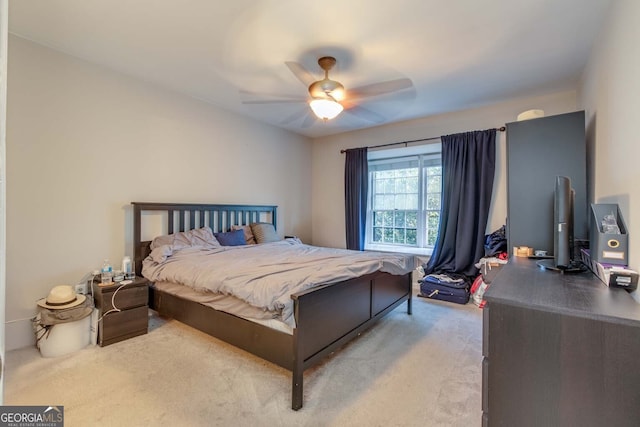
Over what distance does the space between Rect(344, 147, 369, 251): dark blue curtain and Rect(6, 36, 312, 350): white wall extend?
2106 millimetres

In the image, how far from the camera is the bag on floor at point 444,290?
3.66 metres

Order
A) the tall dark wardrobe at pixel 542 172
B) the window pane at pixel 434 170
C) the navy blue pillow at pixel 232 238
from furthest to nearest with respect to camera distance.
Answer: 1. the window pane at pixel 434 170
2. the navy blue pillow at pixel 232 238
3. the tall dark wardrobe at pixel 542 172

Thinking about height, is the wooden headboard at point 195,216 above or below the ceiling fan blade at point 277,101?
below

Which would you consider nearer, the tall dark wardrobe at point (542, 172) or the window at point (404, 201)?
the tall dark wardrobe at point (542, 172)

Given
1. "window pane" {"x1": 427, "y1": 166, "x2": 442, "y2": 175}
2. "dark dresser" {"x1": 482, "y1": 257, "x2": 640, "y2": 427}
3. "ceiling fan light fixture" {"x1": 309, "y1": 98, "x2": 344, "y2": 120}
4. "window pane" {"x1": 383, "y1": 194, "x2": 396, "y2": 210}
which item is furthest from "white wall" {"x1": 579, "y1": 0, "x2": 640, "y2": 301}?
"window pane" {"x1": 383, "y1": 194, "x2": 396, "y2": 210}

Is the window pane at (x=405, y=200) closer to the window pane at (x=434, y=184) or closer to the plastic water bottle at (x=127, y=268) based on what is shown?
the window pane at (x=434, y=184)

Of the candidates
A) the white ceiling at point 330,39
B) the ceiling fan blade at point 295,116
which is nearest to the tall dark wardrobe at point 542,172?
the white ceiling at point 330,39

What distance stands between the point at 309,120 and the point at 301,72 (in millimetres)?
1636

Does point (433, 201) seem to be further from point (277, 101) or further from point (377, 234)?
point (277, 101)

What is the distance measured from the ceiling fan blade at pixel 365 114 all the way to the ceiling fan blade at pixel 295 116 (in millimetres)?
585

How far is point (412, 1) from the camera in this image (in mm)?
1971

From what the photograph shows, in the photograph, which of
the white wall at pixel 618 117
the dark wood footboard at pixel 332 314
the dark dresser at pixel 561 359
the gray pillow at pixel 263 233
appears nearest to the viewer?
the dark dresser at pixel 561 359

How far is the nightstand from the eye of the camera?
97.3 inches

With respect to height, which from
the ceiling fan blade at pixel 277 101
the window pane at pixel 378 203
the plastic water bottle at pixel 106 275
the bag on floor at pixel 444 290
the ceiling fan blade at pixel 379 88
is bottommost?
the bag on floor at pixel 444 290
